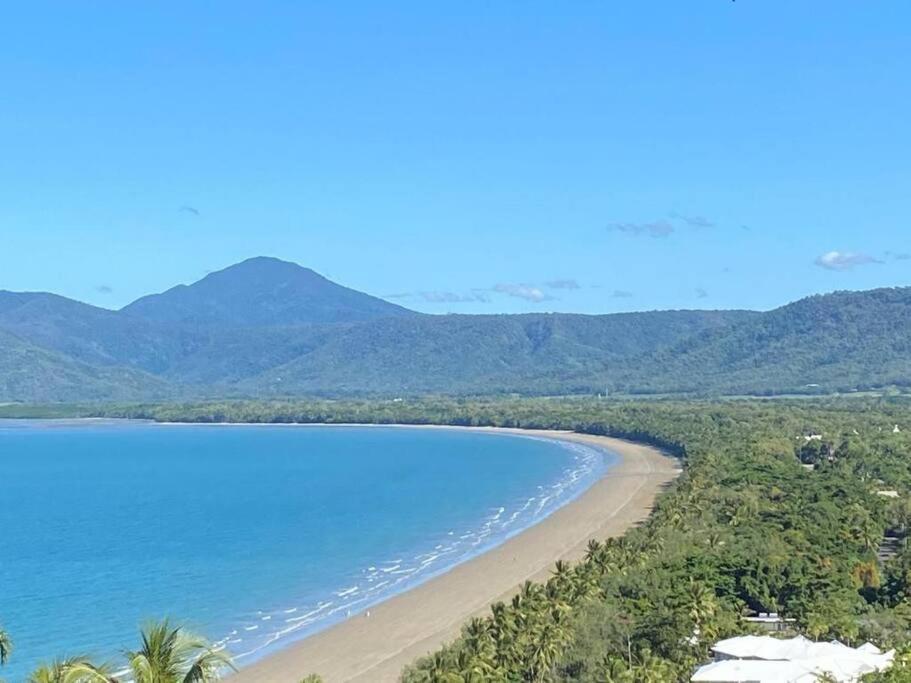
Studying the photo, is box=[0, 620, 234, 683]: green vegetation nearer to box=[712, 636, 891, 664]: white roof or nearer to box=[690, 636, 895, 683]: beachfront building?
box=[690, 636, 895, 683]: beachfront building

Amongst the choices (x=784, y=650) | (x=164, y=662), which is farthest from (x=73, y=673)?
(x=784, y=650)

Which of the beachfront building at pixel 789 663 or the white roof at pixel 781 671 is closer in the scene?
the white roof at pixel 781 671

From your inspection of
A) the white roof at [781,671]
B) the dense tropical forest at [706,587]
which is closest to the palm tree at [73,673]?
the dense tropical forest at [706,587]

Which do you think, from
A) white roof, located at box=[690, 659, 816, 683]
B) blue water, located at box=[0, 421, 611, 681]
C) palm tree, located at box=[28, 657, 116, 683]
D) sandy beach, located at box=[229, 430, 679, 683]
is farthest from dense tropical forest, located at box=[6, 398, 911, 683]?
palm tree, located at box=[28, 657, 116, 683]

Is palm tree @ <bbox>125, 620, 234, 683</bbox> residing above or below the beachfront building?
above

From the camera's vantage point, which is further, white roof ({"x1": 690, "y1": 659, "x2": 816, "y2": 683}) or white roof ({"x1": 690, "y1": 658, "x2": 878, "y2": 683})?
white roof ({"x1": 690, "y1": 659, "x2": 816, "y2": 683})

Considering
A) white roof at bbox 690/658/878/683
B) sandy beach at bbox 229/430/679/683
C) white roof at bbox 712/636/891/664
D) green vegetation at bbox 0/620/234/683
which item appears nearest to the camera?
green vegetation at bbox 0/620/234/683

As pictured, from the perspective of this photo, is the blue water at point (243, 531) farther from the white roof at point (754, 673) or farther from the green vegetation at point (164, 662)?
the white roof at point (754, 673)
